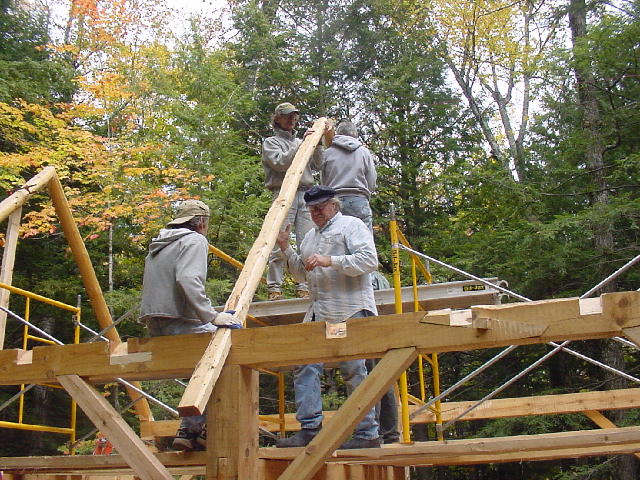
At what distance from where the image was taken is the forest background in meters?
11.8

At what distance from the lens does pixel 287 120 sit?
20.0ft

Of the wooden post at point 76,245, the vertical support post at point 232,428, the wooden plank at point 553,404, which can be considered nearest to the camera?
the vertical support post at point 232,428

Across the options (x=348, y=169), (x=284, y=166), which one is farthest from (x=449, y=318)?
(x=284, y=166)

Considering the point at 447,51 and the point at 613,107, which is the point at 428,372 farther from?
the point at 447,51

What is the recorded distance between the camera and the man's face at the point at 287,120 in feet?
19.9

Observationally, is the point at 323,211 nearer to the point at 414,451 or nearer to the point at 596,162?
the point at 414,451

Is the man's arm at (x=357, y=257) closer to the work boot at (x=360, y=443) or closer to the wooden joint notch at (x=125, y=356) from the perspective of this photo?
the work boot at (x=360, y=443)

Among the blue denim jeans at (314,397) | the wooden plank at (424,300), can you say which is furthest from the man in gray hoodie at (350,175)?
the blue denim jeans at (314,397)

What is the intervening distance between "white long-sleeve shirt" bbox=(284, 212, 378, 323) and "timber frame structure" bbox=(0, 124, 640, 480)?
0.40 m

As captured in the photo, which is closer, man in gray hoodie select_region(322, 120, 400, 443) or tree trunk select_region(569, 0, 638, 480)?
man in gray hoodie select_region(322, 120, 400, 443)

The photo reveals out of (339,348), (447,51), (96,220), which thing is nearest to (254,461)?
(339,348)

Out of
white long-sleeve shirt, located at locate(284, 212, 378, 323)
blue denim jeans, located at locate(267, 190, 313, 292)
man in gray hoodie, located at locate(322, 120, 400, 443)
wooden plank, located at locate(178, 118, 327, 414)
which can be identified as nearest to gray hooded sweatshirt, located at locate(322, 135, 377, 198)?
man in gray hoodie, located at locate(322, 120, 400, 443)

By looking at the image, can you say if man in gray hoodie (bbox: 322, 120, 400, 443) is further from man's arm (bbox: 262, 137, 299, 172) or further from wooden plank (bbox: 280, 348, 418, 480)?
wooden plank (bbox: 280, 348, 418, 480)

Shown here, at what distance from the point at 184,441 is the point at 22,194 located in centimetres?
205
